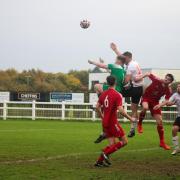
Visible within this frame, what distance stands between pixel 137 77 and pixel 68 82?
8736 centimetres

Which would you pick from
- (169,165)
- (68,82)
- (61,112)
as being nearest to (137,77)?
(169,165)

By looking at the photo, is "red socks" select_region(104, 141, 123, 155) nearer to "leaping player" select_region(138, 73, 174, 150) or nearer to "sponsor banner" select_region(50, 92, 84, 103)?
"leaping player" select_region(138, 73, 174, 150)

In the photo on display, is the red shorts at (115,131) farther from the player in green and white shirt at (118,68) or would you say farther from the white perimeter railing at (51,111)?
the white perimeter railing at (51,111)

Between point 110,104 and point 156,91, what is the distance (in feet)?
13.0

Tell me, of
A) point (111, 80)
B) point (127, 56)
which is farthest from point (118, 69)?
point (111, 80)

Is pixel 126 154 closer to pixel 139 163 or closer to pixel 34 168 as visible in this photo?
pixel 139 163

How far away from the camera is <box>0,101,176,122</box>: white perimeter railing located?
1480 inches

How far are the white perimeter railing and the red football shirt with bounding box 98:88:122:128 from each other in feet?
81.3

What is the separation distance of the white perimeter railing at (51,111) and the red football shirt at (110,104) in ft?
81.3

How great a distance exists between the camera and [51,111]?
38.6m

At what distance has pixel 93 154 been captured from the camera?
581 inches

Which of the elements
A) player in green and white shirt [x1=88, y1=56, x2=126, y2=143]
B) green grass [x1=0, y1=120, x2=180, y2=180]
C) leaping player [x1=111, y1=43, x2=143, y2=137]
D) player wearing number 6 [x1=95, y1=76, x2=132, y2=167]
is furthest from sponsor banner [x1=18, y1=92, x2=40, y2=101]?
player wearing number 6 [x1=95, y1=76, x2=132, y2=167]

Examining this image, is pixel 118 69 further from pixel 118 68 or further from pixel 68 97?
pixel 68 97

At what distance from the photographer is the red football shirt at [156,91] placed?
15.5m
